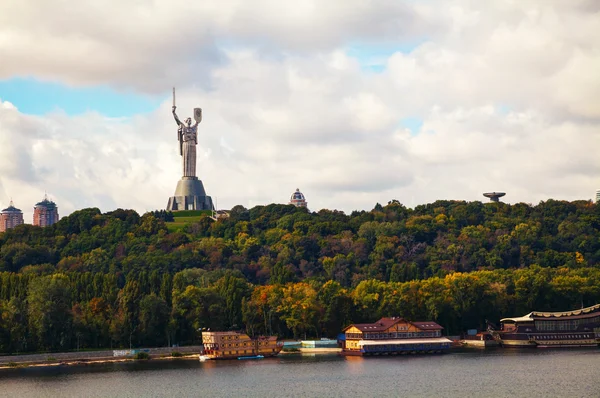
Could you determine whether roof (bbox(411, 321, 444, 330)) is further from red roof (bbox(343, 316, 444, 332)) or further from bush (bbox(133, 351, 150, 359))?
bush (bbox(133, 351, 150, 359))

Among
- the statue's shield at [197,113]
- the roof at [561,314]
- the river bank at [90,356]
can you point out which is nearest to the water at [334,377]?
the river bank at [90,356]

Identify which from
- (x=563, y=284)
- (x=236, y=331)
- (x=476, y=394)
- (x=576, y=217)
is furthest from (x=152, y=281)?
(x=576, y=217)

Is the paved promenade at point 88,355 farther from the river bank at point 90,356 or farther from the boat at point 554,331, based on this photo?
the boat at point 554,331

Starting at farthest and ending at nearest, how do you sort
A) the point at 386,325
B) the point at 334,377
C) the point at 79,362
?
the point at 386,325 → the point at 79,362 → the point at 334,377

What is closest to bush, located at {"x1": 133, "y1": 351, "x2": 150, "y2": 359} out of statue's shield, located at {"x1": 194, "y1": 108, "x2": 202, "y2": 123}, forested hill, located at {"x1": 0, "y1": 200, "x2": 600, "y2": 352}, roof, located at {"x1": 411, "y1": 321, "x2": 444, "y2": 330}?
forested hill, located at {"x1": 0, "y1": 200, "x2": 600, "y2": 352}

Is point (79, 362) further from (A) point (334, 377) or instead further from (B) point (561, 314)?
(B) point (561, 314)

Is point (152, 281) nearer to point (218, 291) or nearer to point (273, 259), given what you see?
point (218, 291)

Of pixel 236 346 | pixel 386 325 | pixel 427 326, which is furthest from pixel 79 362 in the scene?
pixel 427 326
